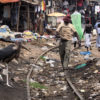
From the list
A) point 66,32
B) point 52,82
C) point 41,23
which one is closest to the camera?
point 52,82

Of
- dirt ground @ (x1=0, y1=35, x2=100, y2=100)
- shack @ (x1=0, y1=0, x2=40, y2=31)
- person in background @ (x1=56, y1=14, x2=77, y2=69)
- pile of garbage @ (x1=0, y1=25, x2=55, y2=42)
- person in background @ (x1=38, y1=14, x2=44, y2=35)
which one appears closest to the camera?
dirt ground @ (x1=0, y1=35, x2=100, y2=100)

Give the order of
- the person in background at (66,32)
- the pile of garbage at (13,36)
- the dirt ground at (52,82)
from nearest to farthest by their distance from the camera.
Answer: the dirt ground at (52,82), the person in background at (66,32), the pile of garbage at (13,36)

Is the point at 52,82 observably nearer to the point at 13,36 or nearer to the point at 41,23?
the point at 13,36

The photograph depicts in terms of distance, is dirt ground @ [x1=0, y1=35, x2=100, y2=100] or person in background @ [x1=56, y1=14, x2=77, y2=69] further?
person in background @ [x1=56, y1=14, x2=77, y2=69]

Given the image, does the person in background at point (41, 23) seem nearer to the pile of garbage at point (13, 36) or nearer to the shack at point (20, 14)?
the shack at point (20, 14)

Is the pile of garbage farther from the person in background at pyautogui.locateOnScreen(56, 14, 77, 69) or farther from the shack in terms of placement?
the person in background at pyautogui.locateOnScreen(56, 14, 77, 69)

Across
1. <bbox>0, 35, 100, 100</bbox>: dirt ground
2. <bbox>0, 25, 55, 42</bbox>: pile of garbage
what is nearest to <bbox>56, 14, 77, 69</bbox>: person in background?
<bbox>0, 35, 100, 100</bbox>: dirt ground

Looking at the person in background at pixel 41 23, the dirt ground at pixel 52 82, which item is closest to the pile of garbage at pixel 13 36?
the dirt ground at pixel 52 82

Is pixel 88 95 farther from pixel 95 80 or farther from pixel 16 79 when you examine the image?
pixel 16 79

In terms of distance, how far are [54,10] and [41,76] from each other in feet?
63.1

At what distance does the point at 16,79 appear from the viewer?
29.6ft

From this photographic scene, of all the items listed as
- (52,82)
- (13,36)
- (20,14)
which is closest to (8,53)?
(52,82)

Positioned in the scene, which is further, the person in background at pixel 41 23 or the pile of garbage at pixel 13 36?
the person in background at pixel 41 23

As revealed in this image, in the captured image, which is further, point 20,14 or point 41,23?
point 41,23
